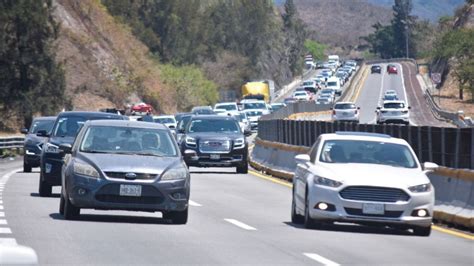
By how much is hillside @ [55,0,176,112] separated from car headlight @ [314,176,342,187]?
65053 mm

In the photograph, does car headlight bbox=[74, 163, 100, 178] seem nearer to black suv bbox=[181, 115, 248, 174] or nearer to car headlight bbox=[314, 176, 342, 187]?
car headlight bbox=[314, 176, 342, 187]

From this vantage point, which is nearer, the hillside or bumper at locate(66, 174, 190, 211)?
bumper at locate(66, 174, 190, 211)

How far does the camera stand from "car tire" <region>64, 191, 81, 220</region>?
59.8ft

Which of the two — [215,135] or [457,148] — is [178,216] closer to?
[457,148]

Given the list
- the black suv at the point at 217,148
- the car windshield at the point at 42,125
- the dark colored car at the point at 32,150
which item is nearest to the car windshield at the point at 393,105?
the black suv at the point at 217,148

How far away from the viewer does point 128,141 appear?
63.4 feet

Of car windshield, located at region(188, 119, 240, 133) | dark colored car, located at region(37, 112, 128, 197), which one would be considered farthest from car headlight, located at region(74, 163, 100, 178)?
car windshield, located at region(188, 119, 240, 133)

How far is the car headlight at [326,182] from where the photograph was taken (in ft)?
59.9

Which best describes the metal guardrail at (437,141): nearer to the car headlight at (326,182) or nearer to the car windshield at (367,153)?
the car windshield at (367,153)

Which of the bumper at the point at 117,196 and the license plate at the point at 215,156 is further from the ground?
the bumper at the point at 117,196

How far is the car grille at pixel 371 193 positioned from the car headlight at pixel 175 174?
225 centimetres

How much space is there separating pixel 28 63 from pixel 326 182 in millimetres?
55760

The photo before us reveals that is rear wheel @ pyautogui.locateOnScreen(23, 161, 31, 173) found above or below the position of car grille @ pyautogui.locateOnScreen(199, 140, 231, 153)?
below

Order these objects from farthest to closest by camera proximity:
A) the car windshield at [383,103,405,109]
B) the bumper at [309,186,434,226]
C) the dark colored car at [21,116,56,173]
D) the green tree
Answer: the car windshield at [383,103,405,109] < the green tree < the dark colored car at [21,116,56,173] < the bumper at [309,186,434,226]
